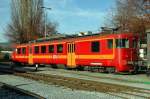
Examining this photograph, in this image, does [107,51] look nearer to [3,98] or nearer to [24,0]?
[3,98]

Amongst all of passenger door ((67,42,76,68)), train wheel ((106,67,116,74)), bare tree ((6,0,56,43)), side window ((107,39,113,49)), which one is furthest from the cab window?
bare tree ((6,0,56,43))

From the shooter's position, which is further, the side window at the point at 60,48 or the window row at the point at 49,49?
the window row at the point at 49,49

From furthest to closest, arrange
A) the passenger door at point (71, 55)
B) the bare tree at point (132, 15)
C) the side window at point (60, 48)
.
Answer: the bare tree at point (132, 15) < the side window at point (60, 48) < the passenger door at point (71, 55)

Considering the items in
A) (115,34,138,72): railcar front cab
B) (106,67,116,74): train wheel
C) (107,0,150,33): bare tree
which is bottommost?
(106,67,116,74): train wheel

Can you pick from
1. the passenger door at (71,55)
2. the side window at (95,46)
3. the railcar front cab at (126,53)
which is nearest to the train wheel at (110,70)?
the railcar front cab at (126,53)

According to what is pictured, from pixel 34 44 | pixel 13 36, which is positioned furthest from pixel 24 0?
pixel 34 44

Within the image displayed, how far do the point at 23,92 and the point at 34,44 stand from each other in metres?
24.2

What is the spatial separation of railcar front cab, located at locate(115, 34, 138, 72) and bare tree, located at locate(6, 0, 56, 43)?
35.4 meters

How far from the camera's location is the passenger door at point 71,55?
3064 cm

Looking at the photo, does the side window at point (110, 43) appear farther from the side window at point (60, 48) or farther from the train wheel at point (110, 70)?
the side window at point (60, 48)

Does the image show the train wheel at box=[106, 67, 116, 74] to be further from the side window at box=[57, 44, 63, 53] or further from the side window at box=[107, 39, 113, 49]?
the side window at box=[57, 44, 63, 53]

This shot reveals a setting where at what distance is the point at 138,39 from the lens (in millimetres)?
25812

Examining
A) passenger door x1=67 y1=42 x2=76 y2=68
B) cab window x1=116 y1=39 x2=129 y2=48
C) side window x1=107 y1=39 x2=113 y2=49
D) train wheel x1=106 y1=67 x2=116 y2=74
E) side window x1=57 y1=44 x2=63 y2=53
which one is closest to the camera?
cab window x1=116 y1=39 x2=129 y2=48

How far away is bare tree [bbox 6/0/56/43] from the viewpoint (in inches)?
2365
